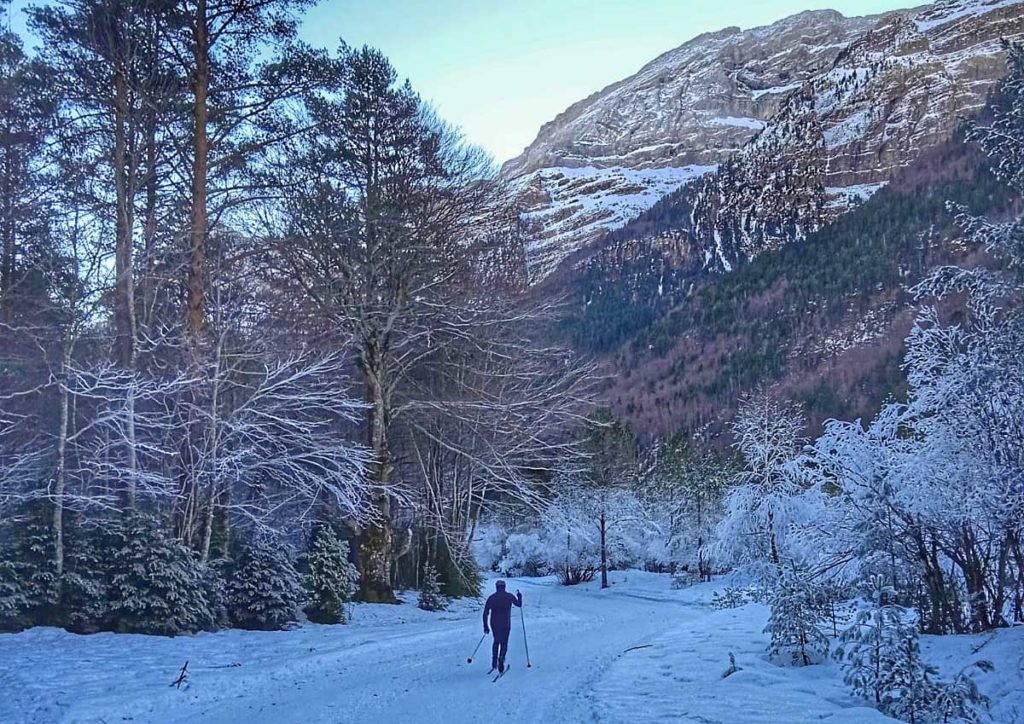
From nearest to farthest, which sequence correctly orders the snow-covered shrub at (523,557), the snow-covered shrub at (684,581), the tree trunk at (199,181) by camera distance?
the tree trunk at (199,181), the snow-covered shrub at (684,581), the snow-covered shrub at (523,557)

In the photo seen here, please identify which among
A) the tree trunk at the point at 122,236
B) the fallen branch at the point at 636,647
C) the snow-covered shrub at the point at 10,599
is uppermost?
the tree trunk at the point at 122,236

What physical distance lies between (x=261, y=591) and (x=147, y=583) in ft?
6.44

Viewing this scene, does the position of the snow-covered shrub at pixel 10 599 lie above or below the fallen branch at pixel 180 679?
above

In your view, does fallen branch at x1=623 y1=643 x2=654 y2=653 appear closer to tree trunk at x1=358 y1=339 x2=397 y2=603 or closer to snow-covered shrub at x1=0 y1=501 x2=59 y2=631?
tree trunk at x1=358 y1=339 x2=397 y2=603

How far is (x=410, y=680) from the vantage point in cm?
927

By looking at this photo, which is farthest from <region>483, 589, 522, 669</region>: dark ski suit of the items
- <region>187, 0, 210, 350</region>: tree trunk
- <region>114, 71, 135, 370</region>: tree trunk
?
<region>114, 71, 135, 370</region>: tree trunk

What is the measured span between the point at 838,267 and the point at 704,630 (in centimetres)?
14591

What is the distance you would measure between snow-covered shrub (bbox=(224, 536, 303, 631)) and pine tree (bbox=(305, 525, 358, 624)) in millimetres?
844

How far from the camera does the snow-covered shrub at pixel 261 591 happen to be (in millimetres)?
12359

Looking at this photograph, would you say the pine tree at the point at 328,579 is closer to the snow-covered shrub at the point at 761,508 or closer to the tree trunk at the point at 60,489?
the tree trunk at the point at 60,489

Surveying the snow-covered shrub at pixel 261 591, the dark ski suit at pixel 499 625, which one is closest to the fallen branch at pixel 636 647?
the dark ski suit at pixel 499 625

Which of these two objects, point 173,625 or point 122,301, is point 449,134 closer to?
point 122,301

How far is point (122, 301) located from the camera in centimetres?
1277

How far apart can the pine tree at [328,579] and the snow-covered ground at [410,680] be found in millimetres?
853
